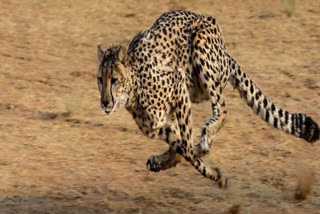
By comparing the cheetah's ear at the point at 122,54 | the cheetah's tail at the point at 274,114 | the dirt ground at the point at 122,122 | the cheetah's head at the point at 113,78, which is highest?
the cheetah's ear at the point at 122,54

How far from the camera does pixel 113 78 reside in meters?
5.57

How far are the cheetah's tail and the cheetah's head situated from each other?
1.25 m

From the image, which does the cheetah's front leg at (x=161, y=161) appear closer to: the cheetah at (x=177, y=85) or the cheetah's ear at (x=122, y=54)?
the cheetah at (x=177, y=85)

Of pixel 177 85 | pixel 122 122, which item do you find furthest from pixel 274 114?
pixel 122 122

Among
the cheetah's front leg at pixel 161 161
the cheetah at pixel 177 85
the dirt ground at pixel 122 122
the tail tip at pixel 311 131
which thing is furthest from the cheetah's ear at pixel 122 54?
the tail tip at pixel 311 131

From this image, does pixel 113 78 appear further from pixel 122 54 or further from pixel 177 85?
pixel 177 85

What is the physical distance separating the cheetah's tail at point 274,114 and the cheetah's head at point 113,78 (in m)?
1.25

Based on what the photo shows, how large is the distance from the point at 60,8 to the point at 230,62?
567 centimetres

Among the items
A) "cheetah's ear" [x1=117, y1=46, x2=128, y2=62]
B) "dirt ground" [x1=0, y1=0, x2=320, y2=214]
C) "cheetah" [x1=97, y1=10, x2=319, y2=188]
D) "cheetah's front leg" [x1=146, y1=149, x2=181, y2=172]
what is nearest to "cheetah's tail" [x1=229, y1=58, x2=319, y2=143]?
"cheetah" [x1=97, y1=10, x2=319, y2=188]

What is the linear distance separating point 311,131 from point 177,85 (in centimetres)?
108

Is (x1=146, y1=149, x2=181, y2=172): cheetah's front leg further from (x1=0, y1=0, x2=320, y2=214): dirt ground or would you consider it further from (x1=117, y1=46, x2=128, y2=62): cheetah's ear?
(x1=117, y1=46, x2=128, y2=62): cheetah's ear

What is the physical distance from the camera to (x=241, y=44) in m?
10.2

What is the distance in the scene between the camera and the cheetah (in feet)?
18.8

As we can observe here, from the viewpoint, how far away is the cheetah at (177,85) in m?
5.72
